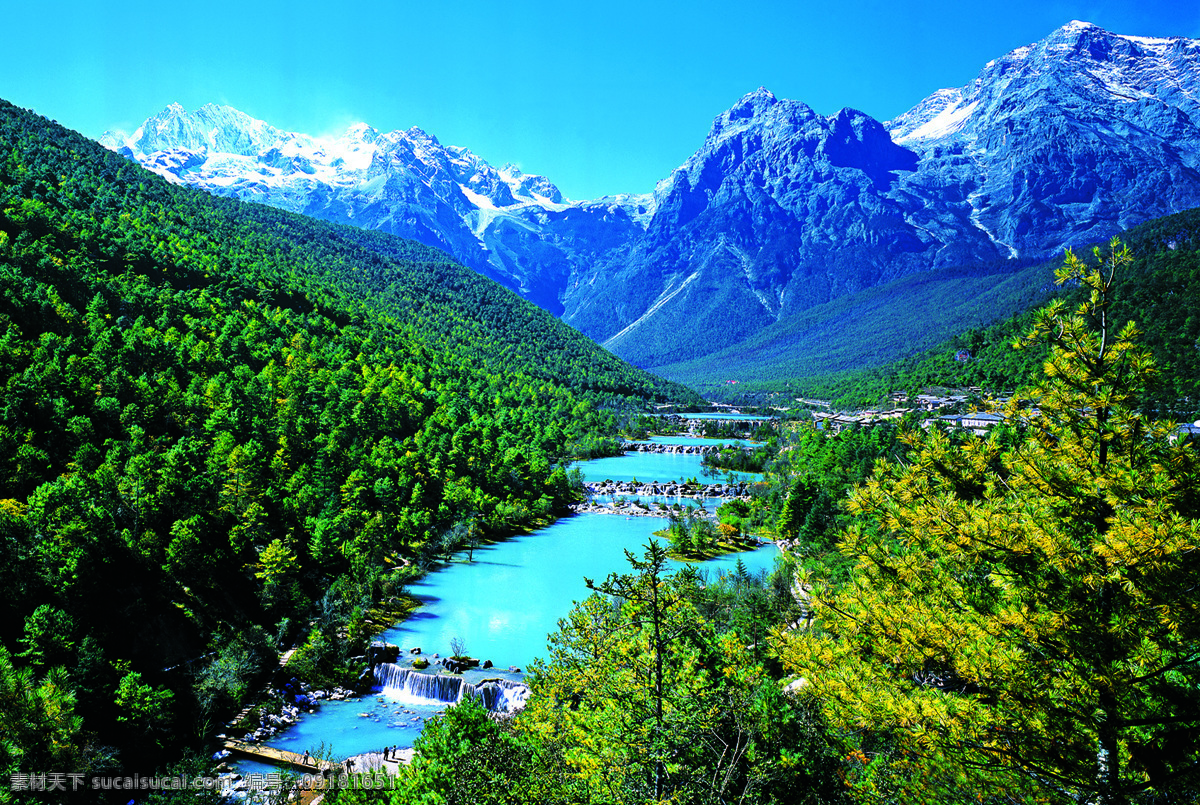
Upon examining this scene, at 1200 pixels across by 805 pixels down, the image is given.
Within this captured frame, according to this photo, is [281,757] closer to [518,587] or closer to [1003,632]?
[518,587]

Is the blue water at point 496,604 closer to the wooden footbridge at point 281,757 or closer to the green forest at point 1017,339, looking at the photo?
the wooden footbridge at point 281,757

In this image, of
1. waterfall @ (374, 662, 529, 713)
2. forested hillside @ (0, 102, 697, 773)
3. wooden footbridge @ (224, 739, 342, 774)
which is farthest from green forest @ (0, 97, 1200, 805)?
waterfall @ (374, 662, 529, 713)

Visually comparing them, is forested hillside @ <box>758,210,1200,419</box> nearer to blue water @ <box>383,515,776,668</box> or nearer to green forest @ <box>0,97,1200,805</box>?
green forest @ <box>0,97,1200,805</box>

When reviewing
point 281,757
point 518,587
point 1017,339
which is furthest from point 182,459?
point 1017,339

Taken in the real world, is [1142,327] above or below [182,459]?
above

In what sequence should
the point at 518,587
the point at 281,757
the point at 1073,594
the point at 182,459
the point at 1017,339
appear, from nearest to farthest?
the point at 1073,594, the point at 1017,339, the point at 281,757, the point at 182,459, the point at 518,587

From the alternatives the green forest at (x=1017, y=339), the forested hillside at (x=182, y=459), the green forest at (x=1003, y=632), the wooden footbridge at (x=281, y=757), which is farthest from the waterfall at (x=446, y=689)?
the green forest at (x=1017, y=339)
